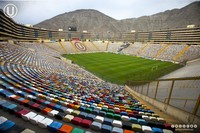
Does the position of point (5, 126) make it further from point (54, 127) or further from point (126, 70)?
point (126, 70)

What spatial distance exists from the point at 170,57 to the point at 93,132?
2204 inches

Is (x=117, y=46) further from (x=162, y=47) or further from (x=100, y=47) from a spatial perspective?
(x=162, y=47)

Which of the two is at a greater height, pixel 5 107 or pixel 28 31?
pixel 28 31

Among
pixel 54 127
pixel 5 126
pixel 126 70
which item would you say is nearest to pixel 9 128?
pixel 5 126

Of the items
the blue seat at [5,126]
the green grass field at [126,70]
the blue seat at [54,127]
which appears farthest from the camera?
the green grass field at [126,70]

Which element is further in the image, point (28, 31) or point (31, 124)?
point (28, 31)

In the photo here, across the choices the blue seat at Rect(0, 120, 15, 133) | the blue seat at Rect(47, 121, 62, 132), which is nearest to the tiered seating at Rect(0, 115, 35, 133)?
the blue seat at Rect(0, 120, 15, 133)

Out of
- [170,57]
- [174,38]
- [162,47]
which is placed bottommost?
[170,57]

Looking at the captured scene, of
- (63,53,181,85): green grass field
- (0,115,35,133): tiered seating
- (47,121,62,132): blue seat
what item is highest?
(0,115,35,133): tiered seating

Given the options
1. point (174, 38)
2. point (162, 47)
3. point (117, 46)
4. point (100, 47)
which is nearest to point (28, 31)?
point (100, 47)

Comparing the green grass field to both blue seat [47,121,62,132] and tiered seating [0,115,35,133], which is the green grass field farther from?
tiered seating [0,115,35,133]

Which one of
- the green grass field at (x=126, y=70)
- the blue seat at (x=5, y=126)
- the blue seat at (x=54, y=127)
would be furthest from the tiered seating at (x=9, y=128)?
the green grass field at (x=126, y=70)

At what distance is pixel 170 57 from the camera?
5081 centimetres

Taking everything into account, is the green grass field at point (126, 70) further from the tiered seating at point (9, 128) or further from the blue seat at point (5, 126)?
the blue seat at point (5, 126)
